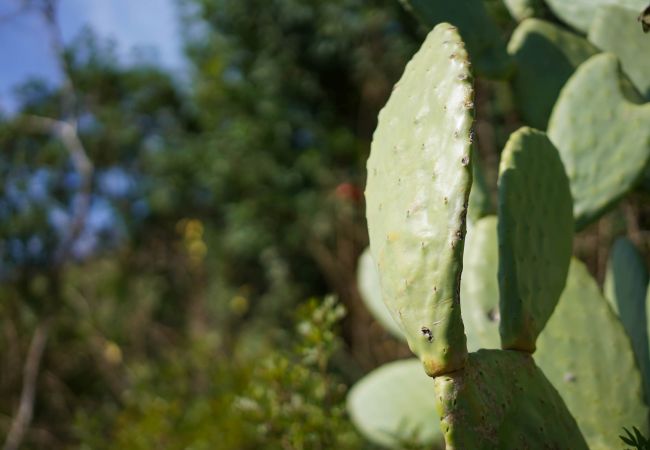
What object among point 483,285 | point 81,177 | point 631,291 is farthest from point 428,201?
point 81,177

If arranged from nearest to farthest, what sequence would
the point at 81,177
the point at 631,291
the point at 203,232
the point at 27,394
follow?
the point at 631,291, the point at 27,394, the point at 81,177, the point at 203,232

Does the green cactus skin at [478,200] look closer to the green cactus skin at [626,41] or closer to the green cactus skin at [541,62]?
the green cactus skin at [541,62]

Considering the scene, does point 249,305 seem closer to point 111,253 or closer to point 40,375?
point 40,375

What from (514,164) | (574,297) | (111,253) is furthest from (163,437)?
(111,253)

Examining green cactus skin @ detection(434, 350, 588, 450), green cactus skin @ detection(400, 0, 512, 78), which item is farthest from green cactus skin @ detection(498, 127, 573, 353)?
green cactus skin @ detection(400, 0, 512, 78)

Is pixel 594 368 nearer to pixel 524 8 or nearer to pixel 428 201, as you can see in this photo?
pixel 428 201

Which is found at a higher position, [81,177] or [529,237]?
[529,237]
